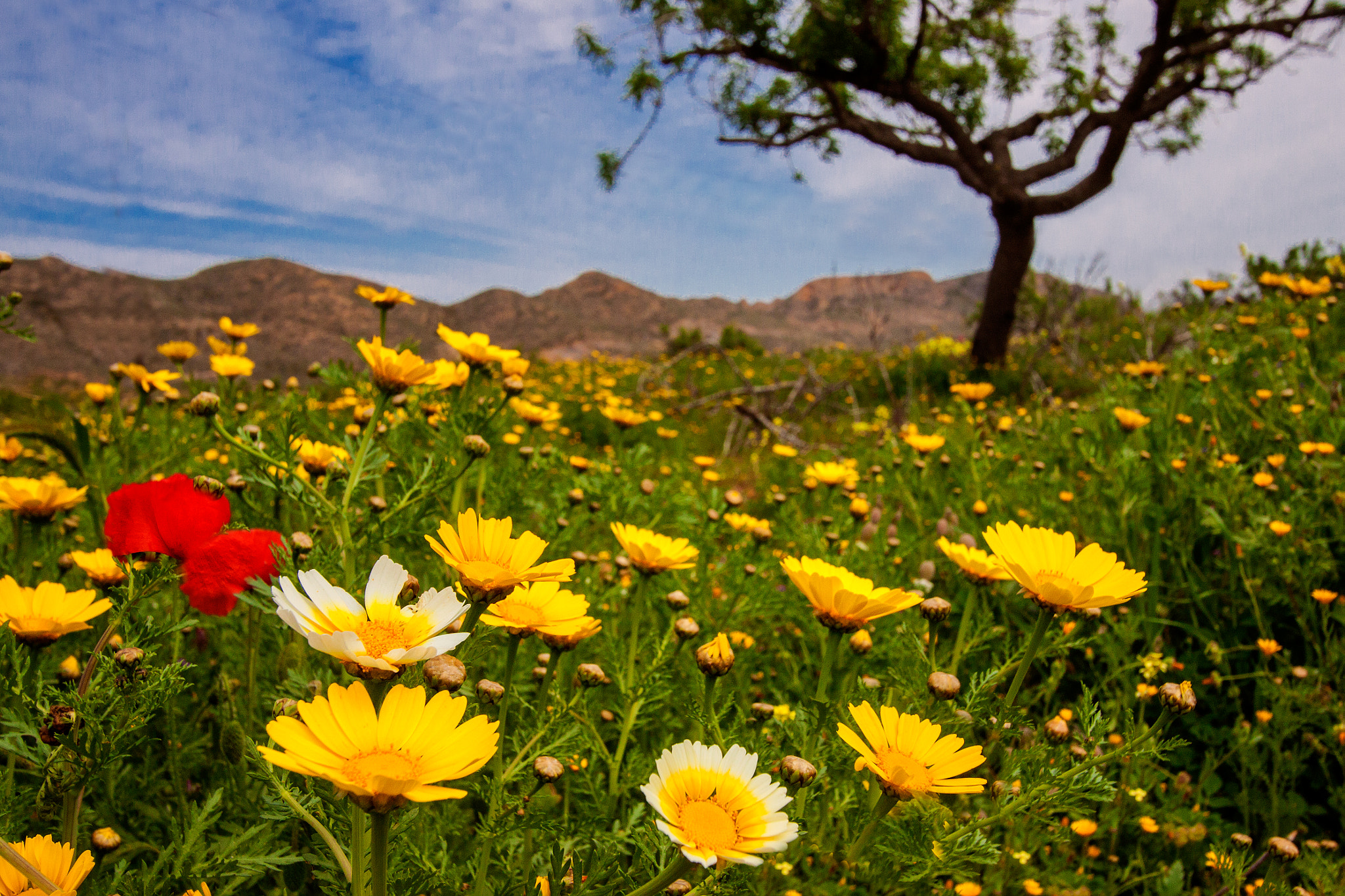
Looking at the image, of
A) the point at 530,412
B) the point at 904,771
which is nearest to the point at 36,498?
the point at 530,412

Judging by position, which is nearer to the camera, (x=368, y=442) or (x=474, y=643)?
(x=474, y=643)

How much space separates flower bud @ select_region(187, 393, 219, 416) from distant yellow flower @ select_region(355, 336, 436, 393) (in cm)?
21

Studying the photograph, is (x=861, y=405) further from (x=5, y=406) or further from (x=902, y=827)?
(x=5, y=406)

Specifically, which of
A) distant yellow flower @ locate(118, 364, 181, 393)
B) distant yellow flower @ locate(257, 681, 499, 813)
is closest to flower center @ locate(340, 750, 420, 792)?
distant yellow flower @ locate(257, 681, 499, 813)

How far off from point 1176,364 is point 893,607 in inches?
101

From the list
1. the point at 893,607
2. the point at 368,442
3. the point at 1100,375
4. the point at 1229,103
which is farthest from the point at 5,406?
the point at 1229,103

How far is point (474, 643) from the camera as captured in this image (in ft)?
2.58

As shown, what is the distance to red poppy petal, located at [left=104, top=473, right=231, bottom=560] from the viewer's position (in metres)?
A: 0.92

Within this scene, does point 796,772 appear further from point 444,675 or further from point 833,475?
point 833,475

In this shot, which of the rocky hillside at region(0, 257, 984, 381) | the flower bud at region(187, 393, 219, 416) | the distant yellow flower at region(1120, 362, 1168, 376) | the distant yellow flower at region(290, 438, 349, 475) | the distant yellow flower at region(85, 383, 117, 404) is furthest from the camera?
the rocky hillside at region(0, 257, 984, 381)

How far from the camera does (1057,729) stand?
0.96 meters

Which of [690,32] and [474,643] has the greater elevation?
[690,32]

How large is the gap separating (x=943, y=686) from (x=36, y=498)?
1.50 metres

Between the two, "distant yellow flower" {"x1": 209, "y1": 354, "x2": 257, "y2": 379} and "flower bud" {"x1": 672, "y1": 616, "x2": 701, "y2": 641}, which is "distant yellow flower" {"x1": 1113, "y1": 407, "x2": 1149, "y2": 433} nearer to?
"flower bud" {"x1": 672, "y1": 616, "x2": 701, "y2": 641}
